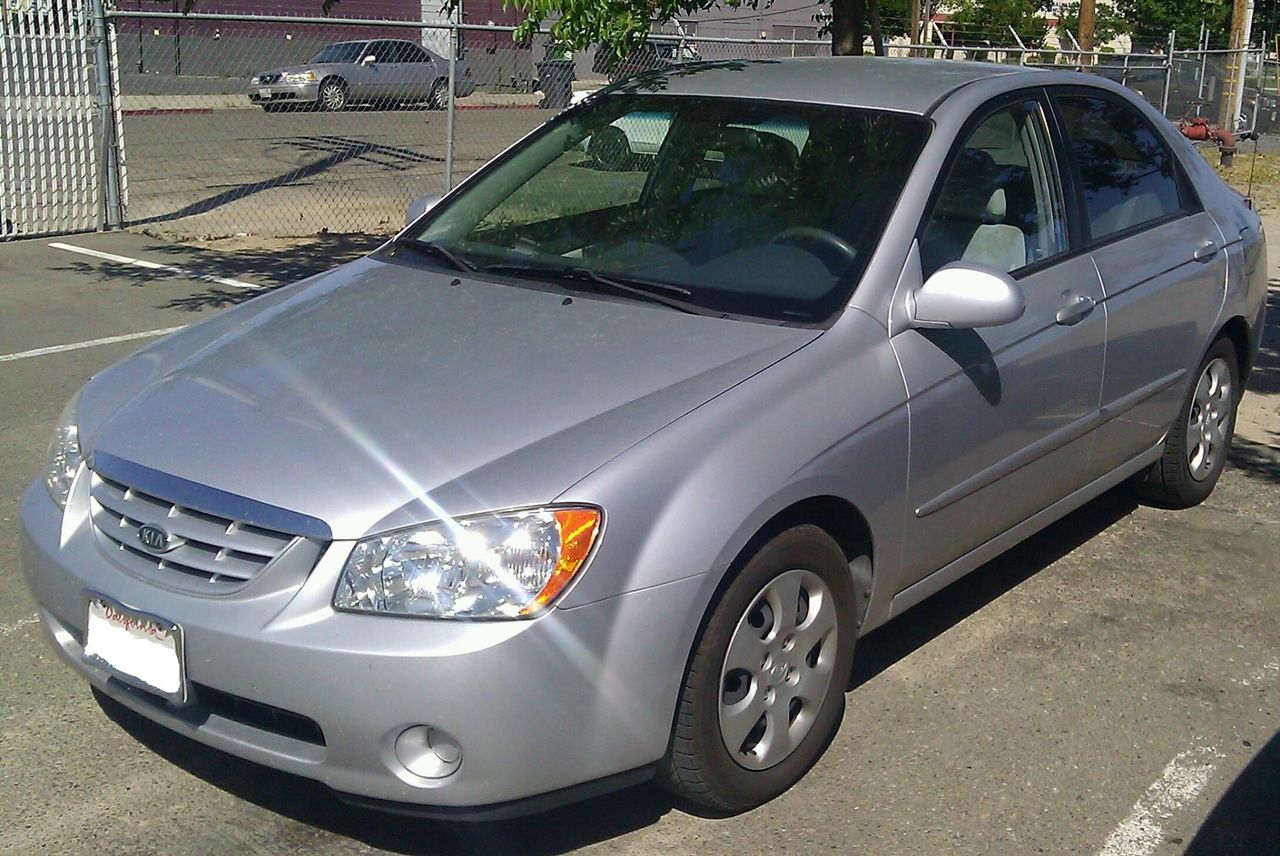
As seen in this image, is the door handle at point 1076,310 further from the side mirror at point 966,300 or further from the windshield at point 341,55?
the windshield at point 341,55

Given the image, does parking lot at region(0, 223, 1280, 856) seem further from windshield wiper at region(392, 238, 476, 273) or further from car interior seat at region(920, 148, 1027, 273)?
windshield wiper at region(392, 238, 476, 273)

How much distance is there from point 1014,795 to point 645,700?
115 cm

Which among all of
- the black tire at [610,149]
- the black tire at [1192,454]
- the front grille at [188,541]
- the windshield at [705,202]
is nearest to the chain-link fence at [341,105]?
the black tire at [610,149]

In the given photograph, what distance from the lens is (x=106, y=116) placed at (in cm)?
1144

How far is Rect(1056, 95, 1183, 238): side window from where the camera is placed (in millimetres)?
4812

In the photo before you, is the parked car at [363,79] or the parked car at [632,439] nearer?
the parked car at [632,439]

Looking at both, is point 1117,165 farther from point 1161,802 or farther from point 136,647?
point 136,647

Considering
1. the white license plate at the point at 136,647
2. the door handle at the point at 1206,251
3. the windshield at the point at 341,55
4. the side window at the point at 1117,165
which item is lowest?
the white license plate at the point at 136,647

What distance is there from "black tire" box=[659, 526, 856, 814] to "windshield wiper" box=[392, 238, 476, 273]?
145cm

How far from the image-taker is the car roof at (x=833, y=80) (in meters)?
4.41

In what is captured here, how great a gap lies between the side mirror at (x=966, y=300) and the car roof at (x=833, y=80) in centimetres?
74

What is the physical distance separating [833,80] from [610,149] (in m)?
0.89

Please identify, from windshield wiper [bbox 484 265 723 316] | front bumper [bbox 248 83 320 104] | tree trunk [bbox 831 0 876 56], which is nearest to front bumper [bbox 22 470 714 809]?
windshield wiper [bbox 484 265 723 316]

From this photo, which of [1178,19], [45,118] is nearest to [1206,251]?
[45,118]
